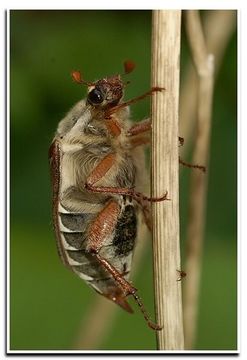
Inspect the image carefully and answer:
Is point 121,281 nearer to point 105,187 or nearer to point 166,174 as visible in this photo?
point 105,187

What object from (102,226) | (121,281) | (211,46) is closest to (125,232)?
(102,226)

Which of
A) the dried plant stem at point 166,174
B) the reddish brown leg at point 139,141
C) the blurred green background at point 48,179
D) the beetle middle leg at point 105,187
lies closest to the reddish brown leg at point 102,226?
the beetle middle leg at point 105,187

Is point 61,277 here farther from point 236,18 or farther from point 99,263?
point 236,18

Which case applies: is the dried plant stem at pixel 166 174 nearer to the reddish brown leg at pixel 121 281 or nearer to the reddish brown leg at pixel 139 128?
the reddish brown leg at pixel 121 281

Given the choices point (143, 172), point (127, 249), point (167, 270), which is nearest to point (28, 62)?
point (143, 172)

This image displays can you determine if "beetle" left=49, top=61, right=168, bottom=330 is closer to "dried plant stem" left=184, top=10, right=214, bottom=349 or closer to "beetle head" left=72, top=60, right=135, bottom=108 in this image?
"beetle head" left=72, top=60, right=135, bottom=108
